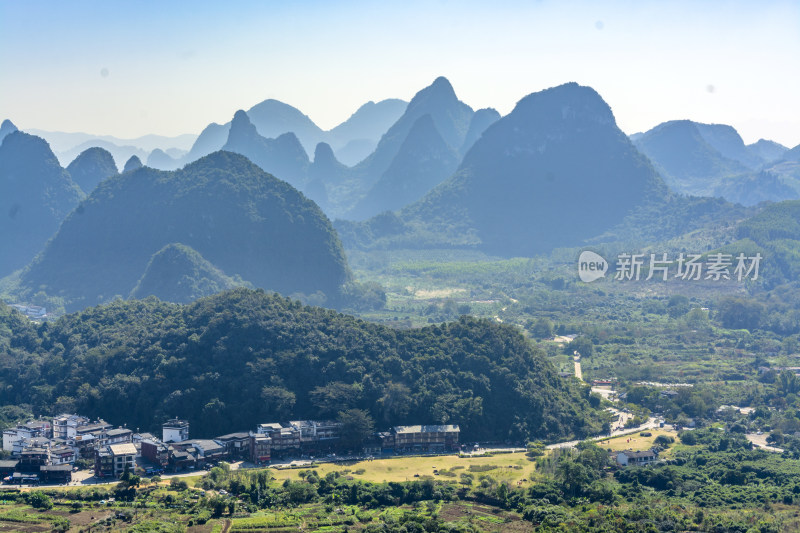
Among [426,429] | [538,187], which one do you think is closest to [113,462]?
[426,429]

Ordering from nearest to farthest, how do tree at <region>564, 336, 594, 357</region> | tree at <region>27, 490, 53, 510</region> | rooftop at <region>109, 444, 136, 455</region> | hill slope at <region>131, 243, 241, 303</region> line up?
tree at <region>27, 490, 53, 510</region> → rooftop at <region>109, 444, 136, 455</region> → tree at <region>564, 336, 594, 357</region> → hill slope at <region>131, 243, 241, 303</region>

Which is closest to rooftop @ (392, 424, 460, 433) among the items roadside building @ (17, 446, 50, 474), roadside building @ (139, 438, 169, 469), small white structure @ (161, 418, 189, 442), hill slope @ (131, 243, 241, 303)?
small white structure @ (161, 418, 189, 442)

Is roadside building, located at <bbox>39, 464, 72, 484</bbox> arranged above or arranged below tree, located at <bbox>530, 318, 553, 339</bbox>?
below

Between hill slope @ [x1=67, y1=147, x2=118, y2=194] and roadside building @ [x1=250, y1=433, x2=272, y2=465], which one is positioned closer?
roadside building @ [x1=250, y1=433, x2=272, y2=465]

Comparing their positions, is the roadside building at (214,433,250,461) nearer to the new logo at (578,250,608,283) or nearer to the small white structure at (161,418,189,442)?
the small white structure at (161,418,189,442)

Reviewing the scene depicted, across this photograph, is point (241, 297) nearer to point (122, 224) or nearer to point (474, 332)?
point (474, 332)

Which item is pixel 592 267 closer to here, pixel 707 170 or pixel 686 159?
pixel 707 170
